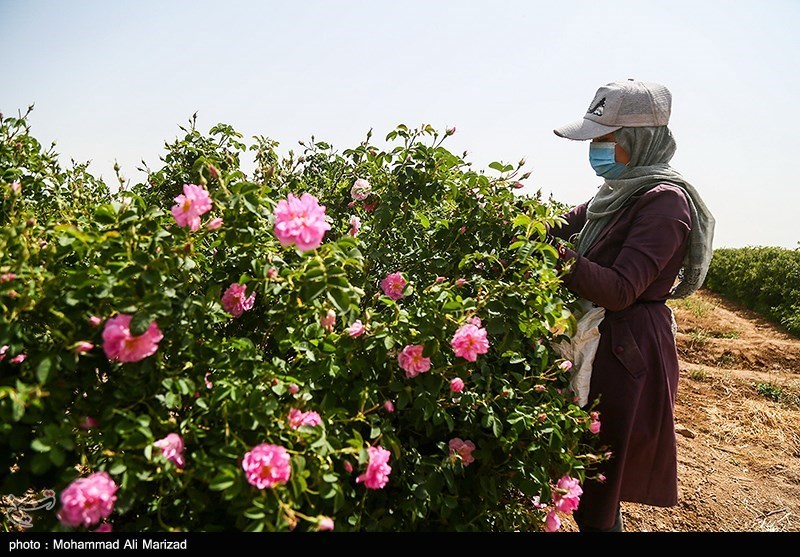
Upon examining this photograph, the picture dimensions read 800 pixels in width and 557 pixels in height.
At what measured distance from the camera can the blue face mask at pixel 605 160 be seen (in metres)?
2.13

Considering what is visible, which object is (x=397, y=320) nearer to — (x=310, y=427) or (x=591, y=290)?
(x=310, y=427)

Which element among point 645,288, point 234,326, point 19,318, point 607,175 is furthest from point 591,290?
point 19,318

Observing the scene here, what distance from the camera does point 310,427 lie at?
1.30m

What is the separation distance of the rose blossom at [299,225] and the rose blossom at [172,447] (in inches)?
19.1

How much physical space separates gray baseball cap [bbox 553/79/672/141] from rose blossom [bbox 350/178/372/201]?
2.63 ft

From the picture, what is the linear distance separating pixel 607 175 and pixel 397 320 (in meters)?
1.13

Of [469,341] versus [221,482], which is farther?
[469,341]

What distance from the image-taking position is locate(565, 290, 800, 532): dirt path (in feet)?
10.5

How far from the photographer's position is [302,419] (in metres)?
1.32

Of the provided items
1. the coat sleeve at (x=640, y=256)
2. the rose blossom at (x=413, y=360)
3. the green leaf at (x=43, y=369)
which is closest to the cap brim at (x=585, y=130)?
the coat sleeve at (x=640, y=256)

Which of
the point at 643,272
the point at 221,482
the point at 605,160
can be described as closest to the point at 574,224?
the point at 605,160

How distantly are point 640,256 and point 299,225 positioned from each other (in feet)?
3.87

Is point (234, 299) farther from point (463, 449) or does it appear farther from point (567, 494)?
point (567, 494)

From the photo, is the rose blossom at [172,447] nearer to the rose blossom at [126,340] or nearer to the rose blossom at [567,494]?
the rose blossom at [126,340]
